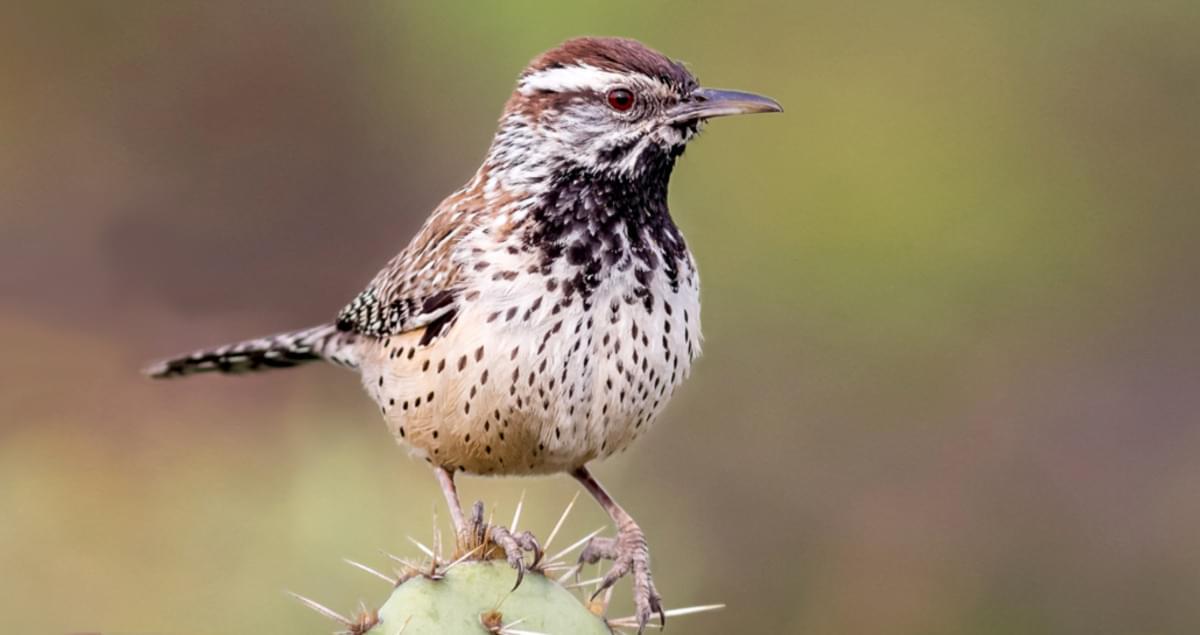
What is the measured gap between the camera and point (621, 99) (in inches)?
A: 122

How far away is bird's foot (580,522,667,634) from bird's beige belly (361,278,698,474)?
0.62ft

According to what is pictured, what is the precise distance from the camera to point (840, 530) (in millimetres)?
5605

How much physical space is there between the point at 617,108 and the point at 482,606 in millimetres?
1074

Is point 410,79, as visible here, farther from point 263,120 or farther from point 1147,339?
point 1147,339

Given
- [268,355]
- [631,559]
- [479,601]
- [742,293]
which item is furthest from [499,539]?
[742,293]

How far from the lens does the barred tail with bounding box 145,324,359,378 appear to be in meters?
3.60

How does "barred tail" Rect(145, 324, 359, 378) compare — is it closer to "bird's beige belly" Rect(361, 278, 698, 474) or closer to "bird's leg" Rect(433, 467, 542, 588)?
"bird's beige belly" Rect(361, 278, 698, 474)

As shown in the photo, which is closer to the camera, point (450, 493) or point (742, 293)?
point (450, 493)

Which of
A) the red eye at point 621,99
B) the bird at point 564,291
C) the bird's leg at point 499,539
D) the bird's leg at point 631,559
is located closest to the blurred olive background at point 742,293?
the bird at point 564,291

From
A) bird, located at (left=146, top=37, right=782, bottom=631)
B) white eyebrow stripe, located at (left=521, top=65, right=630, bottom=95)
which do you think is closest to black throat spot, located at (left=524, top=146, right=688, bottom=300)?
bird, located at (left=146, top=37, right=782, bottom=631)

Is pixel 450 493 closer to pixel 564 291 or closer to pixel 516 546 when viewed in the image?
pixel 564 291

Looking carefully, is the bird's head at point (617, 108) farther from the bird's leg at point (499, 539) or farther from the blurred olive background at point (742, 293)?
the blurred olive background at point (742, 293)

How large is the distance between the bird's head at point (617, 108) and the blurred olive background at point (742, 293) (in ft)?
5.16

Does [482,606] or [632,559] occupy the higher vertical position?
[482,606]
